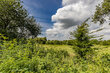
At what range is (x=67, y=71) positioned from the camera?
2592 millimetres

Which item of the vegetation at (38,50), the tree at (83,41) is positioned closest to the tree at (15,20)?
the vegetation at (38,50)

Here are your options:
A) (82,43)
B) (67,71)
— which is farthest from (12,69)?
(82,43)

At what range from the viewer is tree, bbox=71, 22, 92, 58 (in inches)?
206

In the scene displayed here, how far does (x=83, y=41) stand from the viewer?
5477 mm

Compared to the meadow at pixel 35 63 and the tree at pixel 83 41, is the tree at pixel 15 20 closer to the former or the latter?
the meadow at pixel 35 63

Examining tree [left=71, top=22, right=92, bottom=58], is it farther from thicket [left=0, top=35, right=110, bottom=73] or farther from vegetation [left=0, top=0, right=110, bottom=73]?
thicket [left=0, top=35, right=110, bottom=73]

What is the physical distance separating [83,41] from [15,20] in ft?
31.5

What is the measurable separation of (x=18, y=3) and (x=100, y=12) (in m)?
12.9

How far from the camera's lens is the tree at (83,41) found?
5230 millimetres

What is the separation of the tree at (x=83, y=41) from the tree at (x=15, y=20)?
7249 mm

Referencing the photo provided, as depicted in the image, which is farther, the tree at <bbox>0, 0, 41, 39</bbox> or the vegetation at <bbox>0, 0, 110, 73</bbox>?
the tree at <bbox>0, 0, 41, 39</bbox>

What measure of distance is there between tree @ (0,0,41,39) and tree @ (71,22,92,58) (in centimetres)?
725

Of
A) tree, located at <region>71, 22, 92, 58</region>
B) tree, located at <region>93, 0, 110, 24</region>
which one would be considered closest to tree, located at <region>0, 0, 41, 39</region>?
tree, located at <region>71, 22, 92, 58</region>

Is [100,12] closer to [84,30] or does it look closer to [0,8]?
[84,30]
